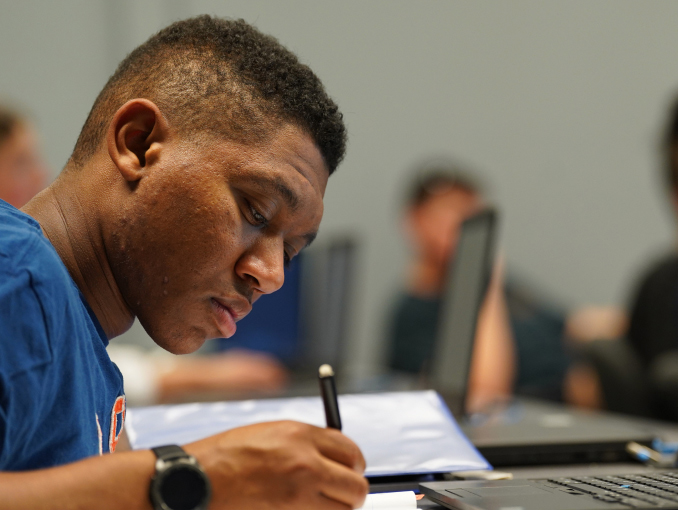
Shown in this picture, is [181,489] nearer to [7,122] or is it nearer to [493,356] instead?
[493,356]

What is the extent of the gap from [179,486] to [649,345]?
1790mm

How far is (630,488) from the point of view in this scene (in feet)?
2.16

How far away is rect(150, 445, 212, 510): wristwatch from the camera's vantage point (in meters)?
0.52

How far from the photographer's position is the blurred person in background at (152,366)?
2.10 m

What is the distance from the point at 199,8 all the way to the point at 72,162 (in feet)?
9.25

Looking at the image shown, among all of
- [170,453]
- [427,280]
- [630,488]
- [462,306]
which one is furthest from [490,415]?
[427,280]

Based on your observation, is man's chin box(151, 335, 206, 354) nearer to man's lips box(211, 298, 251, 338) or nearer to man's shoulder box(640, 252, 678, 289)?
man's lips box(211, 298, 251, 338)

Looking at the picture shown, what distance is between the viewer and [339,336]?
7.62ft

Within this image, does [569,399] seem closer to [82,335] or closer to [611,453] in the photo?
[611,453]

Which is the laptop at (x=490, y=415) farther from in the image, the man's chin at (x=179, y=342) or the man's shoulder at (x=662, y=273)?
the man's shoulder at (x=662, y=273)

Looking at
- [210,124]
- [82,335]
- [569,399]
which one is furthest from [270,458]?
[569,399]

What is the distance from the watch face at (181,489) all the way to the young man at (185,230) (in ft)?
A: 0.06

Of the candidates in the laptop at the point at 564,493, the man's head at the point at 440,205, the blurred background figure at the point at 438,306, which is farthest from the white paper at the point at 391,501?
the man's head at the point at 440,205

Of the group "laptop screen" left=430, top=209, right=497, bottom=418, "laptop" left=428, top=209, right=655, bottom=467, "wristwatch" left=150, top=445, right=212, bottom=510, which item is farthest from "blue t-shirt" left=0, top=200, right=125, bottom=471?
"laptop screen" left=430, top=209, right=497, bottom=418
